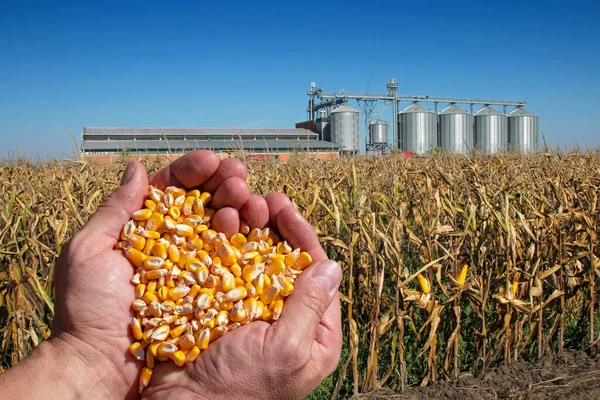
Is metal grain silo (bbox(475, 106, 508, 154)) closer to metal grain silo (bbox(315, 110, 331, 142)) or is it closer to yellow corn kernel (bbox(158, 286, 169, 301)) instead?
metal grain silo (bbox(315, 110, 331, 142))

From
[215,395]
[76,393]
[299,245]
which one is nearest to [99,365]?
[76,393]

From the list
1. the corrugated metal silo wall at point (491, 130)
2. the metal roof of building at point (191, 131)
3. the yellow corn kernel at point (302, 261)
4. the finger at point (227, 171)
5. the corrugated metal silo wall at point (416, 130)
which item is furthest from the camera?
the corrugated metal silo wall at point (491, 130)

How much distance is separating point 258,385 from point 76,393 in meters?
0.62

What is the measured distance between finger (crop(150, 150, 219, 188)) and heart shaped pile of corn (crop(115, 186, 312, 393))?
0.12m

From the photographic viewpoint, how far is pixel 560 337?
3.19m

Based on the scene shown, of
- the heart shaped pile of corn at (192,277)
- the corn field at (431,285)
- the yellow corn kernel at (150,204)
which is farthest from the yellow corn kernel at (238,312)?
the corn field at (431,285)

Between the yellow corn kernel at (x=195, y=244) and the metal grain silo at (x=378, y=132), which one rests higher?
the metal grain silo at (x=378, y=132)

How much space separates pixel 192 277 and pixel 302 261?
0.42 metres

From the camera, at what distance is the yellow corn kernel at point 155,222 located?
1.77 meters

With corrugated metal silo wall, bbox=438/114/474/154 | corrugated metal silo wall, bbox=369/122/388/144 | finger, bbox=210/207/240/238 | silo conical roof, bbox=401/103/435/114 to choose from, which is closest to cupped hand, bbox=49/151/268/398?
finger, bbox=210/207/240/238

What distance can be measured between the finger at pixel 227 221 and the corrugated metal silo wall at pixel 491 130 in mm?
28354

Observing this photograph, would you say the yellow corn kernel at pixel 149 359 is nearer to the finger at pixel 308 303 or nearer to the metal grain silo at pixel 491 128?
the finger at pixel 308 303

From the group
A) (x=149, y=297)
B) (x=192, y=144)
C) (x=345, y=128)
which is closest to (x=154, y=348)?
(x=149, y=297)

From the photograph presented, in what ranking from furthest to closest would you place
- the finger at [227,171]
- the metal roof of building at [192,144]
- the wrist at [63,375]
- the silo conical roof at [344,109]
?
the silo conical roof at [344,109] → the metal roof of building at [192,144] → the finger at [227,171] → the wrist at [63,375]
